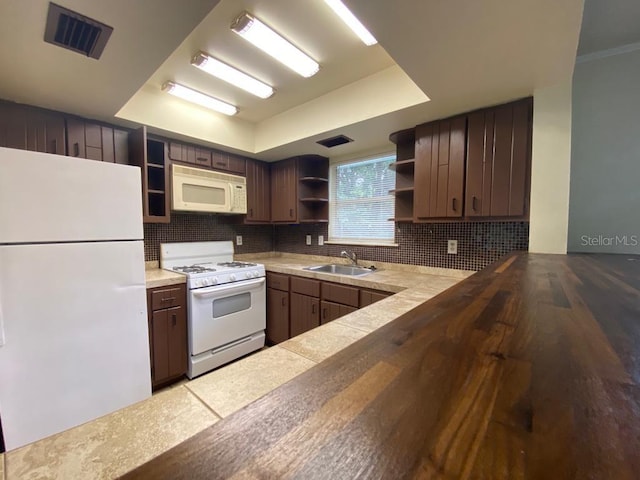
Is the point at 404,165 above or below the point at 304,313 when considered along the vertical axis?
above

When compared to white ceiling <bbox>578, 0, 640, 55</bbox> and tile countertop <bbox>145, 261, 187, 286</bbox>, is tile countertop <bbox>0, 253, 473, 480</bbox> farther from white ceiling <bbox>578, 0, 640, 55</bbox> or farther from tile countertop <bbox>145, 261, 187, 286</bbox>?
white ceiling <bbox>578, 0, 640, 55</bbox>

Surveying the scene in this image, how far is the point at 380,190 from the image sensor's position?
2.82 m

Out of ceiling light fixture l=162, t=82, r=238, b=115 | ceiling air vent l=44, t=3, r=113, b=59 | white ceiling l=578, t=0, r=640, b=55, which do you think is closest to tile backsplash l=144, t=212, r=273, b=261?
ceiling light fixture l=162, t=82, r=238, b=115

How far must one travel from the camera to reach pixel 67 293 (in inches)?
56.0

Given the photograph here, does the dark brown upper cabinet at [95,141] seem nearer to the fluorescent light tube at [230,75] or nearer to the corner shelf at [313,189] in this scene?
the fluorescent light tube at [230,75]

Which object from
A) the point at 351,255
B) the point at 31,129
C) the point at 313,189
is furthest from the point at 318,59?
the point at 31,129

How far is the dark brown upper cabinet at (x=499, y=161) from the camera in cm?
171

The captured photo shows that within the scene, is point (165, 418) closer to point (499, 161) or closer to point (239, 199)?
point (499, 161)

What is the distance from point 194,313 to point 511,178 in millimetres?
2578

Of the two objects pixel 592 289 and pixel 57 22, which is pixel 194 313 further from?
pixel 592 289

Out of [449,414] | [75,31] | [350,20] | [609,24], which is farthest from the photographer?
[609,24]

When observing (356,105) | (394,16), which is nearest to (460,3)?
(394,16)

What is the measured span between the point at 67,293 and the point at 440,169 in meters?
2.53

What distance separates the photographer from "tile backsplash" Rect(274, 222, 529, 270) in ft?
6.61
